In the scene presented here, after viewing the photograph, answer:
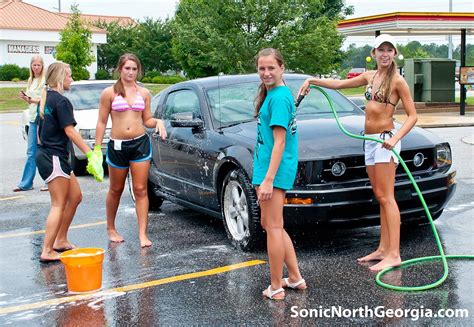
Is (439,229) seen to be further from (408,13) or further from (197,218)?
(408,13)

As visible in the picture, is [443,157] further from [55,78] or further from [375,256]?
[55,78]

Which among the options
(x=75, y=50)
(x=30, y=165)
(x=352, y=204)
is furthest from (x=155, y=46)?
(x=352, y=204)

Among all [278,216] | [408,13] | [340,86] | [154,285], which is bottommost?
[154,285]

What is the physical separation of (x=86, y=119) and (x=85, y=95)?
4.47 ft

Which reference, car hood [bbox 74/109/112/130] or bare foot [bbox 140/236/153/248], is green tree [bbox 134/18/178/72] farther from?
bare foot [bbox 140/236/153/248]

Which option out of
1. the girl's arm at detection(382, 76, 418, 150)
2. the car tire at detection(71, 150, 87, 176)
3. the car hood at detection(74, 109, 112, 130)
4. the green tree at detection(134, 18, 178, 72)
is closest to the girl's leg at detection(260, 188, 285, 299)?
the girl's arm at detection(382, 76, 418, 150)

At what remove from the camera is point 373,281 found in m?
5.48

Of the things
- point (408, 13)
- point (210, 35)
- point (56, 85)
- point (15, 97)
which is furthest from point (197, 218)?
point (15, 97)

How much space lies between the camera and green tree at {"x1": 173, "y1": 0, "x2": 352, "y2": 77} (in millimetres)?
31062

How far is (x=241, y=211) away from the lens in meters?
6.40

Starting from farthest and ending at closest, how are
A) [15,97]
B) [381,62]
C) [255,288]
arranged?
[15,97], [381,62], [255,288]

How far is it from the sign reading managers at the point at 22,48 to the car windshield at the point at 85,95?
177 ft

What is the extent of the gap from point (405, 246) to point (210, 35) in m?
25.4

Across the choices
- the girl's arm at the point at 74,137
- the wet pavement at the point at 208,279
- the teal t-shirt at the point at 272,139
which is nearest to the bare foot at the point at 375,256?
the wet pavement at the point at 208,279
